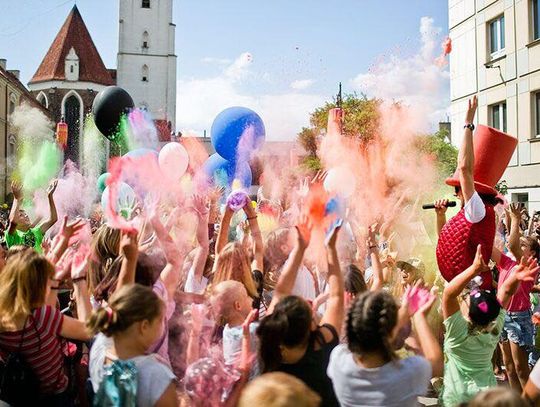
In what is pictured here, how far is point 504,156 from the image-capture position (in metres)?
4.20

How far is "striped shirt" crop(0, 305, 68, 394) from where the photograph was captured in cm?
289

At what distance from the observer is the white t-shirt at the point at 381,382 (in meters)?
2.43

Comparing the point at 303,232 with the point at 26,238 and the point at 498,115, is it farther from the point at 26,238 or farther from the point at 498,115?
the point at 498,115

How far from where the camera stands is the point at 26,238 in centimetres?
642

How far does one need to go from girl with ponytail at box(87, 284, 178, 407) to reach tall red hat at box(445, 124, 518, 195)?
2.54 meters

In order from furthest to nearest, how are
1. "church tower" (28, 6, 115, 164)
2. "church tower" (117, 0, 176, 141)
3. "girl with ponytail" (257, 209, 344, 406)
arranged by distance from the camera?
"church tower" (117, 0, 176, 141), "church tower" (28, 6, 115, 164), "girl with ponytail" (257, 209, 344, 406)

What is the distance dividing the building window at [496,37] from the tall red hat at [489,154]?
558 inches

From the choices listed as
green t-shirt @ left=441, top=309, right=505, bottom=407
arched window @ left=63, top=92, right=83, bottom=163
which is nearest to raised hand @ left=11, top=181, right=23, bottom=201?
green t-shirt @ left=441, top=309, right=505, bottom=407

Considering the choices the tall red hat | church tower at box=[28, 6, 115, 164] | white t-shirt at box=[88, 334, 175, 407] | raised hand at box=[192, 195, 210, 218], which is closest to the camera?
white t-shirt at box=[88, 334, 175, 407]

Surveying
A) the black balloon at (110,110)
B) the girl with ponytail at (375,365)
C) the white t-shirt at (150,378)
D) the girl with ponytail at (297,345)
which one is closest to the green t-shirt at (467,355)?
the girl with ponytail at (375,365)

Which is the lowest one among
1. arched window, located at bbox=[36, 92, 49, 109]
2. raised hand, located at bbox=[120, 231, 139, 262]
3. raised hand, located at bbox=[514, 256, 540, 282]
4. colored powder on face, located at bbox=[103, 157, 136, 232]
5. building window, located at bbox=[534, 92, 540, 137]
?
raised hand, located at bbox=[514, 256, 540, 282]

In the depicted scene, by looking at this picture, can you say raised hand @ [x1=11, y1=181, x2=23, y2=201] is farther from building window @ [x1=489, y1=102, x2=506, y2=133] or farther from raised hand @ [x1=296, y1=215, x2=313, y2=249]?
building window @ [x1=489, y1=102, x2=506, y2=133]

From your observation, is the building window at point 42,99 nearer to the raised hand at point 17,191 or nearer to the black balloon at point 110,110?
the black balloon at point 110,110

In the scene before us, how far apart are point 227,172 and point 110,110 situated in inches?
82.4
